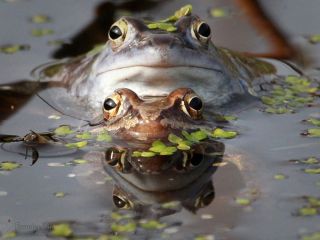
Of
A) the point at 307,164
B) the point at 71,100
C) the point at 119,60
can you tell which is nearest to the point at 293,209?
the point at 307,164

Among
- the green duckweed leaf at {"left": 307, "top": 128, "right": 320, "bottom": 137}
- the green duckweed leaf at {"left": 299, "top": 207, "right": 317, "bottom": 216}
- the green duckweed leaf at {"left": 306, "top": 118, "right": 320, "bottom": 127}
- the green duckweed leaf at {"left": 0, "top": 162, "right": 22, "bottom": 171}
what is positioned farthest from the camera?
the green duckweed leaf at {"left": 306, "top": 118, "right": 320, "bottom": 127}

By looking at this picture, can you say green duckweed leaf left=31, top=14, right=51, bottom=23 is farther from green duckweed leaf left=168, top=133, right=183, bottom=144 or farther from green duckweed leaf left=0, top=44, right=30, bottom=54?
green duckweed leaf left=168, top=133, right=183, bottom=144

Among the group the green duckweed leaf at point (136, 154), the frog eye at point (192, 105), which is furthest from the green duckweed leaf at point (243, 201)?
the frog eye at point (192, 105)

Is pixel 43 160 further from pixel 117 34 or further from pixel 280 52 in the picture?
pixel 280 52

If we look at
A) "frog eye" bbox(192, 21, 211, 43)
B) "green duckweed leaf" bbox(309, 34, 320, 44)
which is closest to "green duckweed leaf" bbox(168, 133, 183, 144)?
"frog eye" bbox(192, 21, 211, 43)

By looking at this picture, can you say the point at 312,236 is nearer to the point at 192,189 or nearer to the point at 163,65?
the point at 192,189

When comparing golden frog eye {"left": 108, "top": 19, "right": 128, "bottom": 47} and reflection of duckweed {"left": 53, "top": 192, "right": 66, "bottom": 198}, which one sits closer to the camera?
reflection of duckweed {"left": 53, "top": 192, "right": 66, "bottom": 198}

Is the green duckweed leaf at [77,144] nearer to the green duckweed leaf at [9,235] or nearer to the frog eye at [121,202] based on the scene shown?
the frog eye at [121,202]
